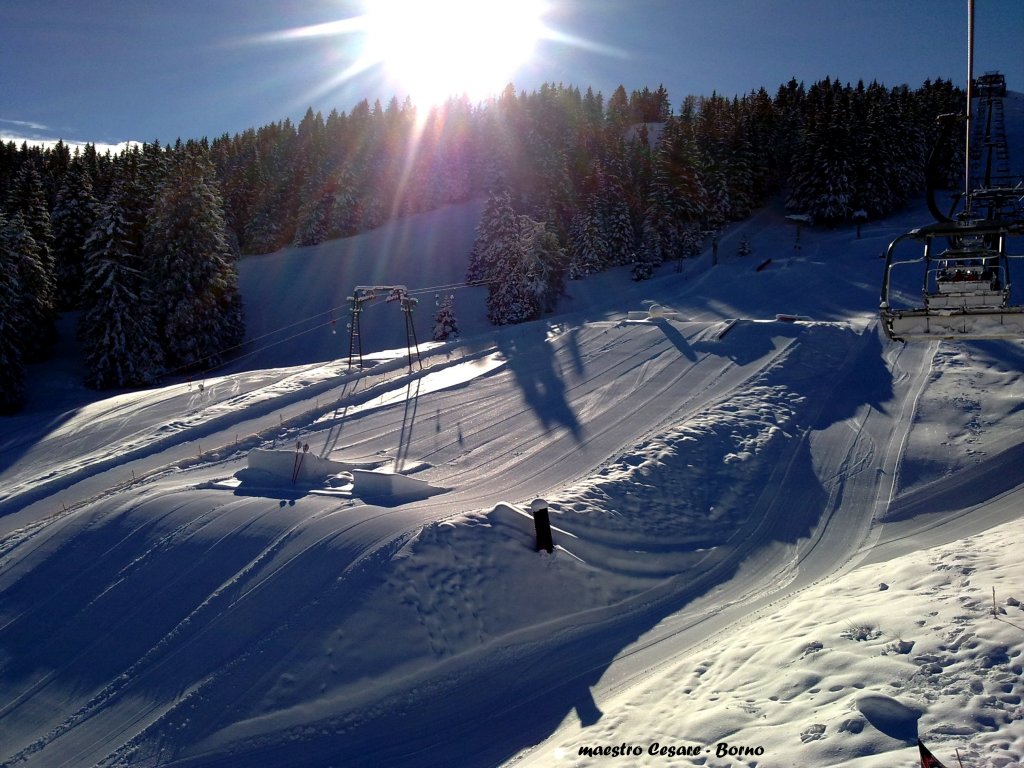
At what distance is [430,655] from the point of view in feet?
31.5

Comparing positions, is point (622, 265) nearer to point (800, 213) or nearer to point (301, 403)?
point (800, 213)

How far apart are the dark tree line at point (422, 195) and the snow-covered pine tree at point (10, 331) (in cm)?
10

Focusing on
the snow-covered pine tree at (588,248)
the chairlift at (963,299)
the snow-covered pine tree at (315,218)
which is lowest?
the chairlift at (963,299)

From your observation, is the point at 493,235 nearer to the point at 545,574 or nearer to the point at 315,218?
the point at 315,218

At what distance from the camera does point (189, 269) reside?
3838 centimetres

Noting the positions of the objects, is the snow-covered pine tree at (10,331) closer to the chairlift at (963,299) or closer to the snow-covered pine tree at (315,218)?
the snow-covered pine tree at (315,218)

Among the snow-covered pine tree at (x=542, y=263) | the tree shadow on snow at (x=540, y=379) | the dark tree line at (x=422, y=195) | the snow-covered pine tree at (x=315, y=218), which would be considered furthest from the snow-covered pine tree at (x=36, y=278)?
the snow-covered pine tree at (x=542, y=263)

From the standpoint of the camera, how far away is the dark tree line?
36.5 m

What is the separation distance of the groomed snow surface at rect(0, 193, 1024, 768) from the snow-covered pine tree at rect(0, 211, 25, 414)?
12.9m

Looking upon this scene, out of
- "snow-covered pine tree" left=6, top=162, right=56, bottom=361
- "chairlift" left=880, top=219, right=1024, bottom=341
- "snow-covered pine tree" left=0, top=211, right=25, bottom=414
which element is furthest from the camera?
"snow-covered pine tree" left=6, top=162, right=56, bottom=361

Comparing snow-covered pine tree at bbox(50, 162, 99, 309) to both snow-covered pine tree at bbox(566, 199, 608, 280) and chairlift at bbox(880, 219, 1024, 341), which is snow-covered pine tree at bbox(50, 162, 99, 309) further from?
chairlift at bbox(880, 219, 1024, 341)

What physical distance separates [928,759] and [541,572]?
22.6 ft

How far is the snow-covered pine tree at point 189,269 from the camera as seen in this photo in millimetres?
37969

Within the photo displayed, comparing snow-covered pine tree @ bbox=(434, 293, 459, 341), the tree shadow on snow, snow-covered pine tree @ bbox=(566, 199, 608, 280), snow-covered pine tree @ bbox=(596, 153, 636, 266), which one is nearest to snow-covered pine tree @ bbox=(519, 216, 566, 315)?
snow-covered pine tree @ bbox=(434, 293, 459, 341)
